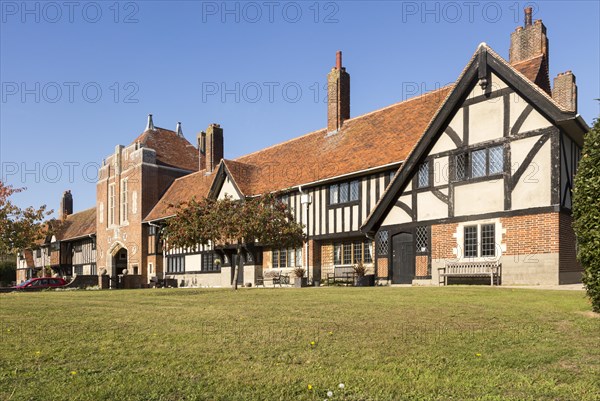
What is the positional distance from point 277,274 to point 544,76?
51.6ft

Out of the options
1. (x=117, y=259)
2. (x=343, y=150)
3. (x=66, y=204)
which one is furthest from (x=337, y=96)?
(x=66, y=204)

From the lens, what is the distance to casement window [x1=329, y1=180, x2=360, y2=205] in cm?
2413

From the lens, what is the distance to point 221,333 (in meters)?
7.73

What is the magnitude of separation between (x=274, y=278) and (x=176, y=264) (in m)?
13.8

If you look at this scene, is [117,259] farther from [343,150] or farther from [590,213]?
[590,213]

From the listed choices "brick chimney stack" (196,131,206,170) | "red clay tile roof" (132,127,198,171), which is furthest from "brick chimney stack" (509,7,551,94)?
"red clay tile roof" (132,127,198,171)

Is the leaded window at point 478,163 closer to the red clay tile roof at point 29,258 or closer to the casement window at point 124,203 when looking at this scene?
the casement window at point 124,203

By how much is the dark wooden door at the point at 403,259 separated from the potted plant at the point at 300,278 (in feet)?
15.1

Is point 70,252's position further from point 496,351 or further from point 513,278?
point 496,351

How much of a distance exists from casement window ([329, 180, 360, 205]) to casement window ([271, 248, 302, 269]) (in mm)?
3630

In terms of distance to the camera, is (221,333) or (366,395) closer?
(366,395)

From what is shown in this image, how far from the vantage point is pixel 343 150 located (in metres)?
26.0

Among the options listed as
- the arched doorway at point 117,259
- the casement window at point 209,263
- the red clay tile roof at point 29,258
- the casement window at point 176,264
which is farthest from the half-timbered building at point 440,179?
the red clay tile roof at point 29,258

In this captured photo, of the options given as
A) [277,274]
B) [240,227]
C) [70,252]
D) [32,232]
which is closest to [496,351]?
[240,227]
